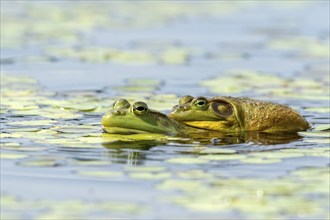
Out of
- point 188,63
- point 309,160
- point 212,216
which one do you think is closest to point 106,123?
point 309,160

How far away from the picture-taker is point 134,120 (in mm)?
11164

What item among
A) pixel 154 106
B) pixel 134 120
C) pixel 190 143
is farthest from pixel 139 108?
pixel 154 106

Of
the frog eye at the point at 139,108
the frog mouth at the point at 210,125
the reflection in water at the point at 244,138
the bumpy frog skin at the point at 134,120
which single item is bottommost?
the reflection in water at the point at 244,138

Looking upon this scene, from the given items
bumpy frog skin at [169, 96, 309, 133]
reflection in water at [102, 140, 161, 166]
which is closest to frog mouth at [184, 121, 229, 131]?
bumpy frog skin at [169, 96, 309, 133]

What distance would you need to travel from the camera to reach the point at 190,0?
3150cm

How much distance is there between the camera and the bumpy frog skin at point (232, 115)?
1171cm

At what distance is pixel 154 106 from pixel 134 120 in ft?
7.32

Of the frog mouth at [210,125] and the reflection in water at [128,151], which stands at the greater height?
the frog mouth at [210,125]

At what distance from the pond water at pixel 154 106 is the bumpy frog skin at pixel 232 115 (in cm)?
30

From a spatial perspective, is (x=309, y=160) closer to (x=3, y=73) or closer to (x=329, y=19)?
(x=3, y=73)

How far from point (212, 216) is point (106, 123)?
10.8ft

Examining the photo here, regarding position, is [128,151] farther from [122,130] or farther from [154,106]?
[154,106]

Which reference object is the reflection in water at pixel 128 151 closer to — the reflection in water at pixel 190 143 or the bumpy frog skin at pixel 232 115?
the reflection in water at pixel 190 143

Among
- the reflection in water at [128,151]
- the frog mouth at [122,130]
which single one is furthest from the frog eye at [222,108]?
the reflection in water at [128,151]
